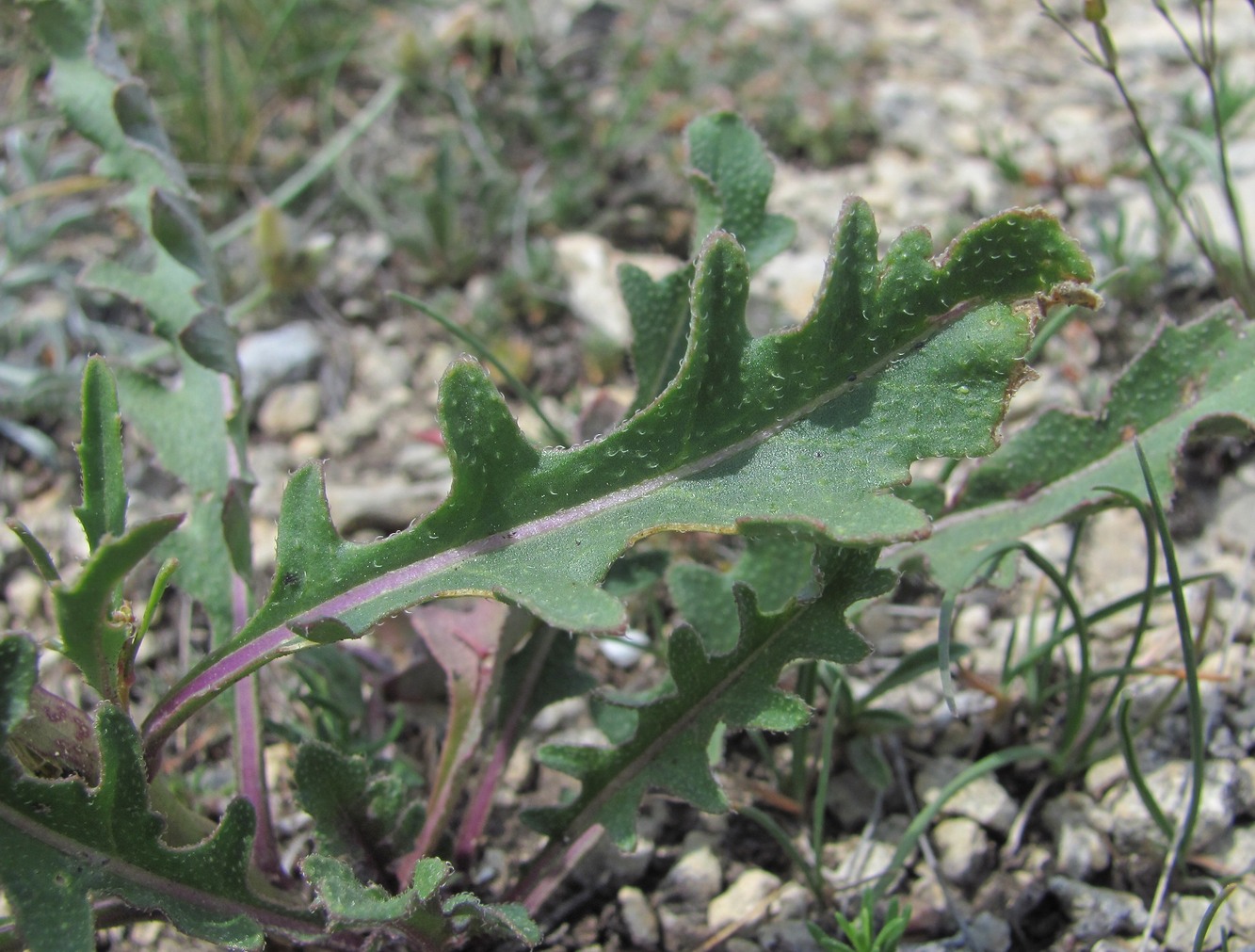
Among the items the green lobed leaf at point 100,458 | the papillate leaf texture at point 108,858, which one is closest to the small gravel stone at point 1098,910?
the papillate leaf texture at point 108,858

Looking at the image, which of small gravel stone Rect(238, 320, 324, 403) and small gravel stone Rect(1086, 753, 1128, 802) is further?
small gravel stone Rect(238, 320, 324, 403)

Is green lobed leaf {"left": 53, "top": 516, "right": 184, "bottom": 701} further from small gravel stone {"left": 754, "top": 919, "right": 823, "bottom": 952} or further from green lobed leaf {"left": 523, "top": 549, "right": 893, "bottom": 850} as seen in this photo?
small gravel stone {"left": 754, "top": 919, "right": 823, "bottom": 952}

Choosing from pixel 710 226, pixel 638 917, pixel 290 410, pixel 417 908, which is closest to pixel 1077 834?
pixel 638 917

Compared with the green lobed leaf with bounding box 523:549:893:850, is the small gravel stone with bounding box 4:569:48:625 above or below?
above

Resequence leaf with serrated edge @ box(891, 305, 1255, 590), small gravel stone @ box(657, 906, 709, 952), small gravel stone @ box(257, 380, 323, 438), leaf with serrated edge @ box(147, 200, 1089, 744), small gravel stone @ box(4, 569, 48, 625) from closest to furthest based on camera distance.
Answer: leaf with serrated edge @ box(147, 200, 1089, 744), leaf with serrated edge @ box(891, 305, 1255, 590), small gravel stone @ box(657, 906, 709, 952), small gravel stone @ box(4, 569, 48, 625), small gravel stone @ box(257, 380, 323, 438)

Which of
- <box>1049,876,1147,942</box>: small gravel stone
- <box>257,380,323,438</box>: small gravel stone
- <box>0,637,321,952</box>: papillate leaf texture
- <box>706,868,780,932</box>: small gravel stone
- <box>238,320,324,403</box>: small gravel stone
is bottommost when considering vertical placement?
<box>1049,876,1147,942</box>: small gravel stone

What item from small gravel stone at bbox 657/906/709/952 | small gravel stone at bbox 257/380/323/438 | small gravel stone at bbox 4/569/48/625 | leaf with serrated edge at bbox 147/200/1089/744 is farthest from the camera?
small gravel stone at bbox 257/380/323/438

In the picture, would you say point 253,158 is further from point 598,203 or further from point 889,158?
point 889,158

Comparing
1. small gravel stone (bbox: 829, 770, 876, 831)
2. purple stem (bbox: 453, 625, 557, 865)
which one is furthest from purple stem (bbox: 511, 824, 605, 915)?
small gravel stone (bbox: 829, 770, 876, 831)

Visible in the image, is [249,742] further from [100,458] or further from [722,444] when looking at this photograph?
[722,444]
